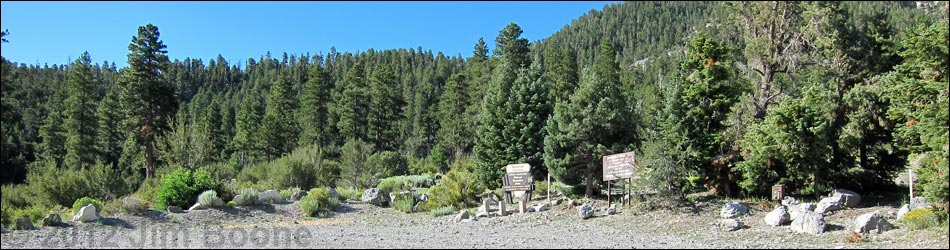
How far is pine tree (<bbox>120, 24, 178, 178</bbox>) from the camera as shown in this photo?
33406 mm

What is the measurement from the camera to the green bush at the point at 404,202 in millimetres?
19250

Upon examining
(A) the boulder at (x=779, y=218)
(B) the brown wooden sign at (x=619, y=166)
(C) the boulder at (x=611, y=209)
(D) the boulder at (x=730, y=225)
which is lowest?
(C) the boulder at (x=611, y=209)

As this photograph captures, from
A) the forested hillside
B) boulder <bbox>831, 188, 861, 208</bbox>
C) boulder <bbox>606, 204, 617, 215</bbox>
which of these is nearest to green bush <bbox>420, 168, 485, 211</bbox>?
the forested hillside

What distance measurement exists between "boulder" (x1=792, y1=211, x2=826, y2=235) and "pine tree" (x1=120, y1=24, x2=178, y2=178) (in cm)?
3126

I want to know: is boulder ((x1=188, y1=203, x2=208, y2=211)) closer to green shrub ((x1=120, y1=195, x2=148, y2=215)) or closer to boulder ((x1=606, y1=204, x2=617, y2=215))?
green shrub ((x1=120, y1=195, x2=148, y2=215))

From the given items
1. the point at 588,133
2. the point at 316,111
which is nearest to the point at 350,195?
the point at 588,133

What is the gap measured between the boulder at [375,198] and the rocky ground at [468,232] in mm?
2768

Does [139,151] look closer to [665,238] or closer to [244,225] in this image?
[244,225]

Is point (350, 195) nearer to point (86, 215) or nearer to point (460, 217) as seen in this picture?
point (460, 217)

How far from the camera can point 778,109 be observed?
52.8 feet

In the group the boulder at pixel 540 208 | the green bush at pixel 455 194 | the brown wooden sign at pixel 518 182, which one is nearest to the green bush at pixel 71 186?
the green bush at pixel 455 194

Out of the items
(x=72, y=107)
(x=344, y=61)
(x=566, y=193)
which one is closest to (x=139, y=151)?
(x=72, y=107)

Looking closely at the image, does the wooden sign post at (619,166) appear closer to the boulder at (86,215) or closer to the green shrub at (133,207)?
the green shrub at (133,207)

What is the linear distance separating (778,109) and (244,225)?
14.0 meters
